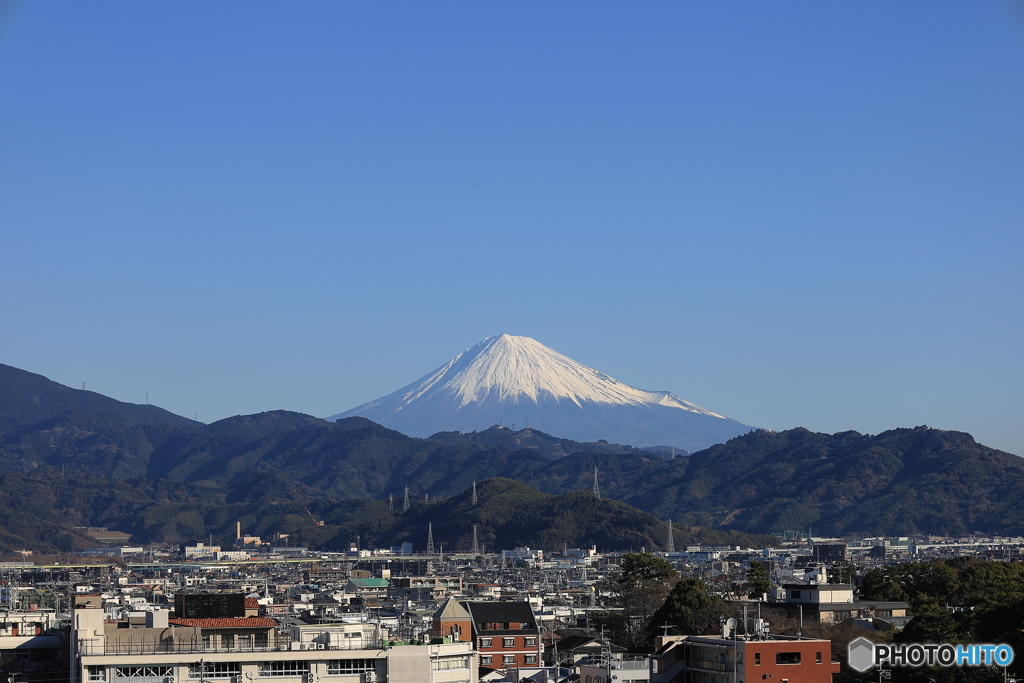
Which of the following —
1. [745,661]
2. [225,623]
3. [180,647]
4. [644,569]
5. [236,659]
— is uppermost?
[644,569]

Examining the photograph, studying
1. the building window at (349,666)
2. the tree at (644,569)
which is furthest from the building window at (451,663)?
the tree at (644,569)

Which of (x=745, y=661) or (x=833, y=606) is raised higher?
(x=833, y=606)

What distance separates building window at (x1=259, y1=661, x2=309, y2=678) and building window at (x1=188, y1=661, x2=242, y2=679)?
0.56m

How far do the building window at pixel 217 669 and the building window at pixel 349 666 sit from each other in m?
2.08

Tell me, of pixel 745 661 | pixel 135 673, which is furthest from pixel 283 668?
pixel 745 661

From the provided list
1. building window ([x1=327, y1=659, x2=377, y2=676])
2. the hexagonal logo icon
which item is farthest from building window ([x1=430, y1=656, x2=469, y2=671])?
the hexagonal logo icon

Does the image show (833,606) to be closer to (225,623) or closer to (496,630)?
(496,630)

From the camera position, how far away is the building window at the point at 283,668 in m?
34.8

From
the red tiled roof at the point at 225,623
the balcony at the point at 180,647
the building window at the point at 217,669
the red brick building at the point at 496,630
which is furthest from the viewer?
the red brick building at the point at 496,630

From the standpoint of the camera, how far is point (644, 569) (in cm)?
8456

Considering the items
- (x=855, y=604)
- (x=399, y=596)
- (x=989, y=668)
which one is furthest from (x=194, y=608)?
(x=399, y=596)

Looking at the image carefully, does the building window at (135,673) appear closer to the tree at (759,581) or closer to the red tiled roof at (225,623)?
the red tiled roof at (225,623)

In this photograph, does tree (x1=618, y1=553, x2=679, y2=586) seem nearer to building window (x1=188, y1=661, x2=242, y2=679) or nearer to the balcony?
the balcony

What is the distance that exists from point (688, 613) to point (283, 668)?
99.2 ft
